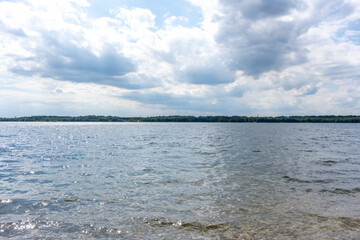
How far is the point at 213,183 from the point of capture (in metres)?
18.8

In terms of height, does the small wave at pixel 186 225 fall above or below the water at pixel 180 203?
above

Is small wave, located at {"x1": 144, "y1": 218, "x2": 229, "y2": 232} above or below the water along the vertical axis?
above

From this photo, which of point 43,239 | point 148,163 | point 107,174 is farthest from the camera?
point 148,163

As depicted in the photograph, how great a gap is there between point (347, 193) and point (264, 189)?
5.55 m

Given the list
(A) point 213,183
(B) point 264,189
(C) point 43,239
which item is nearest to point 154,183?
(A) point 213,183

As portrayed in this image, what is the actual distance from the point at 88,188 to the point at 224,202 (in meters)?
9.89

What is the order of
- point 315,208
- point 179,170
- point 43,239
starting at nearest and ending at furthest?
point 43,239 < point 315,208 < point 179,170

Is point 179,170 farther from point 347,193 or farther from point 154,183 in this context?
point 347,193

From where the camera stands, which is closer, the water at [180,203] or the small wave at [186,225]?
the water at [180,203]

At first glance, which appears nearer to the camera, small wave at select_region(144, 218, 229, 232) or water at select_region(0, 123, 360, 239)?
water at select_region(0, 123, 360, 239)

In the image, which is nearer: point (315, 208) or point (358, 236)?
point (358, 236)

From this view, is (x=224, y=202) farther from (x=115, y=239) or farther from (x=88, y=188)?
(x=88, y=188)

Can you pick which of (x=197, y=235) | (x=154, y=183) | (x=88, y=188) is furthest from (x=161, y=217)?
(x=88, y=188)

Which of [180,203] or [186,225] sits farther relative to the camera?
[180,203]
